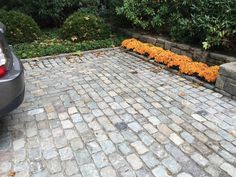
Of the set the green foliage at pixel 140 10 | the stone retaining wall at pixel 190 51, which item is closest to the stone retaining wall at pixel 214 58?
the stone retaining wall at pixel 190 51

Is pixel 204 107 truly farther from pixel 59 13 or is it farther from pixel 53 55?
pixel 59 13

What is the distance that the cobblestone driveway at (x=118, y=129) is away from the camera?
259 cm

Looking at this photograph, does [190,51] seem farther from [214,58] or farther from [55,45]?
[55,45]

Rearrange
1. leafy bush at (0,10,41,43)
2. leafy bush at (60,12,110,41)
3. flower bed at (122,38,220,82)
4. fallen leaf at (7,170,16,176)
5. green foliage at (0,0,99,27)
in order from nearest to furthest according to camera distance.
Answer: fallen leaf at (7,170,16,176), flower bed at (122,38,220,82), leafy bush at (0,10,41,43), leafy bush at (60,12,110,41), green foliage at (0,0,99,27)

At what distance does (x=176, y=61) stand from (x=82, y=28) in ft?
9.71

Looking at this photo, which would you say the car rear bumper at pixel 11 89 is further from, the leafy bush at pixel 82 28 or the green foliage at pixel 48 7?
the green foliage at pixel 48 7

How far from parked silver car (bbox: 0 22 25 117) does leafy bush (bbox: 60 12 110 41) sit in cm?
435

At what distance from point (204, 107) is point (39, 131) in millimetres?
2317

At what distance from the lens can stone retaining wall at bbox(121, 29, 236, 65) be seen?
4.84 metres

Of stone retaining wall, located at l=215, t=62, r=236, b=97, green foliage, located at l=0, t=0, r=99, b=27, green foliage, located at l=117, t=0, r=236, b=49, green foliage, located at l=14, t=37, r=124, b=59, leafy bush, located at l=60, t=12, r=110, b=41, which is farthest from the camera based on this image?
green foliage, located at l=0, t=0, r=99, b=27

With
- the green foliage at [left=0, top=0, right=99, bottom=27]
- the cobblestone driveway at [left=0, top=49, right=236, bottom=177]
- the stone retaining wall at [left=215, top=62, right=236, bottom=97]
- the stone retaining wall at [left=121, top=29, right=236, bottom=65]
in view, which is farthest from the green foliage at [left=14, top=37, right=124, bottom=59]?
the stone retaining wall at [left=215, top=62, right=236, bottom=97]

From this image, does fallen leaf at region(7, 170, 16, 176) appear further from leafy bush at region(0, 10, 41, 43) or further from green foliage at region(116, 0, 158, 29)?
green foliage at region(116, 0, 158, 29)

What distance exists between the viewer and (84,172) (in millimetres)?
2508

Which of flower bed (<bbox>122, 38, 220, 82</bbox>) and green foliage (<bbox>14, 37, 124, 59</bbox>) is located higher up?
flower bed (<bbox>122, 38, 220, 82</bbox>)
